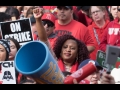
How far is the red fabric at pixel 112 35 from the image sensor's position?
6180 millimetres

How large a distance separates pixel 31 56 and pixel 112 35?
2.94 m

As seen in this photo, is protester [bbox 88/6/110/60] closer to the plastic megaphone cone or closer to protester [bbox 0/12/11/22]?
protester [bbox 0/12/11/22]

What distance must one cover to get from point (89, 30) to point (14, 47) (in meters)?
1.57

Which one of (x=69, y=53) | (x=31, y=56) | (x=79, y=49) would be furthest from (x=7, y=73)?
(x=31, y=56)

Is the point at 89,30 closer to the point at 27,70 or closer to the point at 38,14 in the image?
the point at 38,14

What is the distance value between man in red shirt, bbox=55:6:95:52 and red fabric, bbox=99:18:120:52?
0.19m

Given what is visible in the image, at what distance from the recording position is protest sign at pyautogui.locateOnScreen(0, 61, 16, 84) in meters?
4.74

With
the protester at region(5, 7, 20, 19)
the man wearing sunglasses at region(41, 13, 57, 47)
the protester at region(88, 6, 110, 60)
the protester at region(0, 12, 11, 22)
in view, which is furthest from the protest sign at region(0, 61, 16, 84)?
the protester at region(5, 7, 20, 19)

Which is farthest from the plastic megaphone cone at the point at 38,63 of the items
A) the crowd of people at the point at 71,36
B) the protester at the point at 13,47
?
the protester at the point at 13,47

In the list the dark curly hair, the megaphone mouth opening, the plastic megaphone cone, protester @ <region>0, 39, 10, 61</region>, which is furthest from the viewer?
protester @ <region>0, 39, 10, 61</region>

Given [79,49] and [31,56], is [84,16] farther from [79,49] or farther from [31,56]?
[31,56]

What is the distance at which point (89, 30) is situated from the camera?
6977 mm
